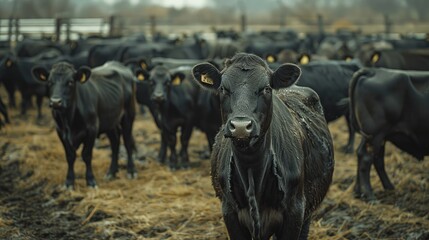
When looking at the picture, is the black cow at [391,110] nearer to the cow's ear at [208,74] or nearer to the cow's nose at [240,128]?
the cow's ear at [208,74]

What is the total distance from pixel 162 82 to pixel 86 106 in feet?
5.34

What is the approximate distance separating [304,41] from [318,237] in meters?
18.8

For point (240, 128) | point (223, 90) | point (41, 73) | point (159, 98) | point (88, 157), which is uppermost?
point (223, 90)

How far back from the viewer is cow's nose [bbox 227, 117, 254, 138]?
122 inches

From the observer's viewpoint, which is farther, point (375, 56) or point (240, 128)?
point (375, 56)

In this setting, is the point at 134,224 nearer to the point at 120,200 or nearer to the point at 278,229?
the point at 120,200

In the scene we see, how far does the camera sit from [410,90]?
6.35 metres

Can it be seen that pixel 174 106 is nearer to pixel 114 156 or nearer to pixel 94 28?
pixel 114 156

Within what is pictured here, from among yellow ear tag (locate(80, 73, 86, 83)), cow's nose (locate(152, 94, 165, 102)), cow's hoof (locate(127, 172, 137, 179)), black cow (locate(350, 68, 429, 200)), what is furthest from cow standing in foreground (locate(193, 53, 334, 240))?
cow's nose (locate(152, 94, 165, 102))

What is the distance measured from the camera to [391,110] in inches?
251

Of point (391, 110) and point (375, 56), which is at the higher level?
point (375, 56)

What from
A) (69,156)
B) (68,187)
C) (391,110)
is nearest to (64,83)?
(69,156)

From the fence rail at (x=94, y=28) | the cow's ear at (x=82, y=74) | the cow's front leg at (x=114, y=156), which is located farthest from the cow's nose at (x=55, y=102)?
the fence rail at (x=94, y=28)

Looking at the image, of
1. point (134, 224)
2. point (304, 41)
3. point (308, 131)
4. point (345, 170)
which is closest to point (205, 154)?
point (345, 170)
